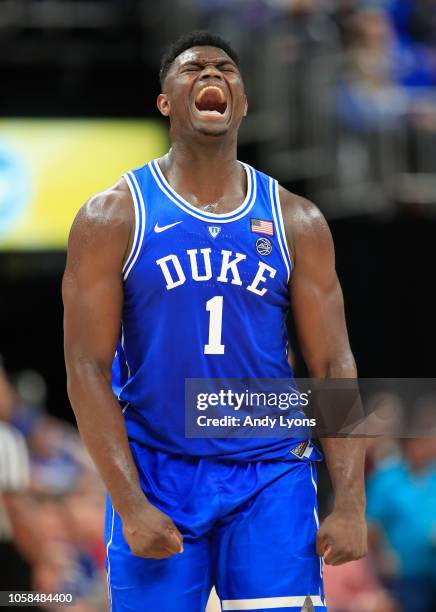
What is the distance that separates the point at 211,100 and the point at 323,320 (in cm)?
81

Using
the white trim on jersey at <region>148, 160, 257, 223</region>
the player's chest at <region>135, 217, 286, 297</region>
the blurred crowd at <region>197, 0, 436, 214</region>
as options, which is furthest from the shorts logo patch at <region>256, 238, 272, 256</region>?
the blurred crowd at <region>197, 0, 436, 214</region>

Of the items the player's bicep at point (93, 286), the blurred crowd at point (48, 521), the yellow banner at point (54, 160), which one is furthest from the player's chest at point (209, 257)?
the yellow banner at point (54, 160)

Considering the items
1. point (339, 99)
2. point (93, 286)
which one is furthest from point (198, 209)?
point (339, 99)

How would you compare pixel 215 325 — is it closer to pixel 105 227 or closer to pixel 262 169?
pixel 105 227

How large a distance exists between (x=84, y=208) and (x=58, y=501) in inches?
155

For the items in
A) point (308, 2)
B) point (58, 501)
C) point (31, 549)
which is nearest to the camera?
point (31, 549)

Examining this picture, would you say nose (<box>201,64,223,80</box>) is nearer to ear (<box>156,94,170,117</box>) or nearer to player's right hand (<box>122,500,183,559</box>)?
ear (<box>156,94,170,117</box>)

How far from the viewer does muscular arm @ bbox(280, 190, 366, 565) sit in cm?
414

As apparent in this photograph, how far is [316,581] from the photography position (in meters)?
4.08

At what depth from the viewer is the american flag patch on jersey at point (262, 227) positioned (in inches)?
165

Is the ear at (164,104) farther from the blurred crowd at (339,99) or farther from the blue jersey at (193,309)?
the blurred crowd at (339,99)

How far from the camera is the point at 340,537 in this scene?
403 centimetres

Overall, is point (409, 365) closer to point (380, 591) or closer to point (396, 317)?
point (396, 317)

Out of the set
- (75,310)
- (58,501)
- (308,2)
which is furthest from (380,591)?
(308,2)
